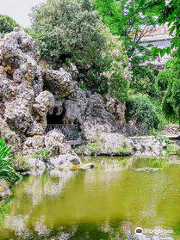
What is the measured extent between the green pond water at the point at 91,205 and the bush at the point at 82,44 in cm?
996

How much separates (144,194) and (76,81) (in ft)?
42.5

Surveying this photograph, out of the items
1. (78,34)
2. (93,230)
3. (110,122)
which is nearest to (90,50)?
(78,34)

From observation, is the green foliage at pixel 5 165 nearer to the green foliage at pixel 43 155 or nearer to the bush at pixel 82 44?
the green foliage at pixel 43 155

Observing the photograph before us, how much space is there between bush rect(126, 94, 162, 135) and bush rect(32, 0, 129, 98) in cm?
191

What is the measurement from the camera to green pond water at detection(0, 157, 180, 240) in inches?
192

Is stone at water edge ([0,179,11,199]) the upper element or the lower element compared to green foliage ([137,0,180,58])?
lower

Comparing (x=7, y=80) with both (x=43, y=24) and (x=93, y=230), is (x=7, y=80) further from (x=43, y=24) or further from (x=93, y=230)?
(x=93, y=230)

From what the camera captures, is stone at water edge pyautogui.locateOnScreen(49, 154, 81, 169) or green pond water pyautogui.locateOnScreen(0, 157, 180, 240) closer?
green pond water pyautogui.locateOnScreen(0, 157, 180, 240)

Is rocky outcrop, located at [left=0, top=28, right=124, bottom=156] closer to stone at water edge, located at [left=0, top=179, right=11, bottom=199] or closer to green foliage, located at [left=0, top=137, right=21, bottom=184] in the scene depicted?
green foliage, located at [left=0, top=137, right=21, bottom=184]

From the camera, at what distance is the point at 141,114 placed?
2050 cm

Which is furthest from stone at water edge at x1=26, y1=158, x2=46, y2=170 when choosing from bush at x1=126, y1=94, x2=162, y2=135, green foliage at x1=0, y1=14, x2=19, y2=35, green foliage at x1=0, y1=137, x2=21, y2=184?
bush at x1=126, y1=94, x2=162, y2=135

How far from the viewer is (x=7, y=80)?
12883 millimetres

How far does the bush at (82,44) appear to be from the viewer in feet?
58.4

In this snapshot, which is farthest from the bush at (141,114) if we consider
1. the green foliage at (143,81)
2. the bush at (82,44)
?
the green foliage at (143,81)
